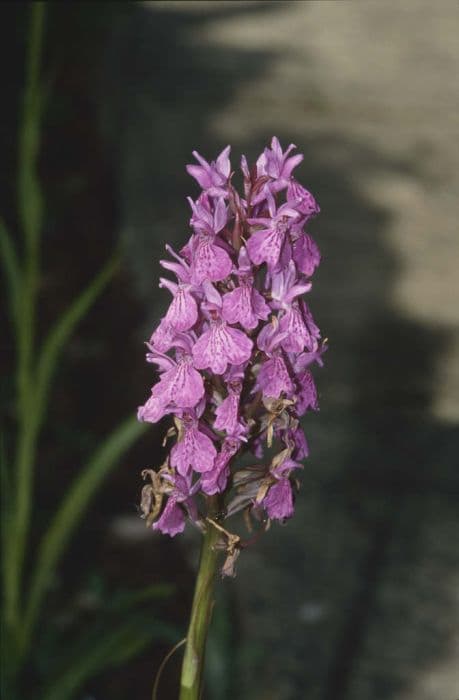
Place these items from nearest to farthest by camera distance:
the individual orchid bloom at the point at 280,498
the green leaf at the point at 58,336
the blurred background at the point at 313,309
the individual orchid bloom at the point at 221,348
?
the individual orchid bloom at the point at 221,348
the individual orchid bloom at the point at 280,498
the green leaf at the point at 58,336
the blurred background at the point at 313,309

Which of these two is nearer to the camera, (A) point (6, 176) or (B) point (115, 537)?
(B) point (115, 537)

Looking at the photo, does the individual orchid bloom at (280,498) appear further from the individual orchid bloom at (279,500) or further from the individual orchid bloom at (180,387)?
the individual orchid bloom at (180,387)

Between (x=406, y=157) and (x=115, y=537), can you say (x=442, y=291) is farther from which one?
(x=115, y=537)

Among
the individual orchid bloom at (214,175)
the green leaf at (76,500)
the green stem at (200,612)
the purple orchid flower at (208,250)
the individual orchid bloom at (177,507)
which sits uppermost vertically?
the green leaf at (76,500)

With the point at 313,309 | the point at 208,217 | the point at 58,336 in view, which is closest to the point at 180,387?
the point at 208,217

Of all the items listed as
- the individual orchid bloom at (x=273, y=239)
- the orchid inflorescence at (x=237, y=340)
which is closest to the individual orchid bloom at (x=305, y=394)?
the orchid inflorescence at (x=237, y=340)

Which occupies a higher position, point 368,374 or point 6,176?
point 6,176

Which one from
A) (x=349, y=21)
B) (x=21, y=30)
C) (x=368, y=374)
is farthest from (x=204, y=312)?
(x=349, y=21)
